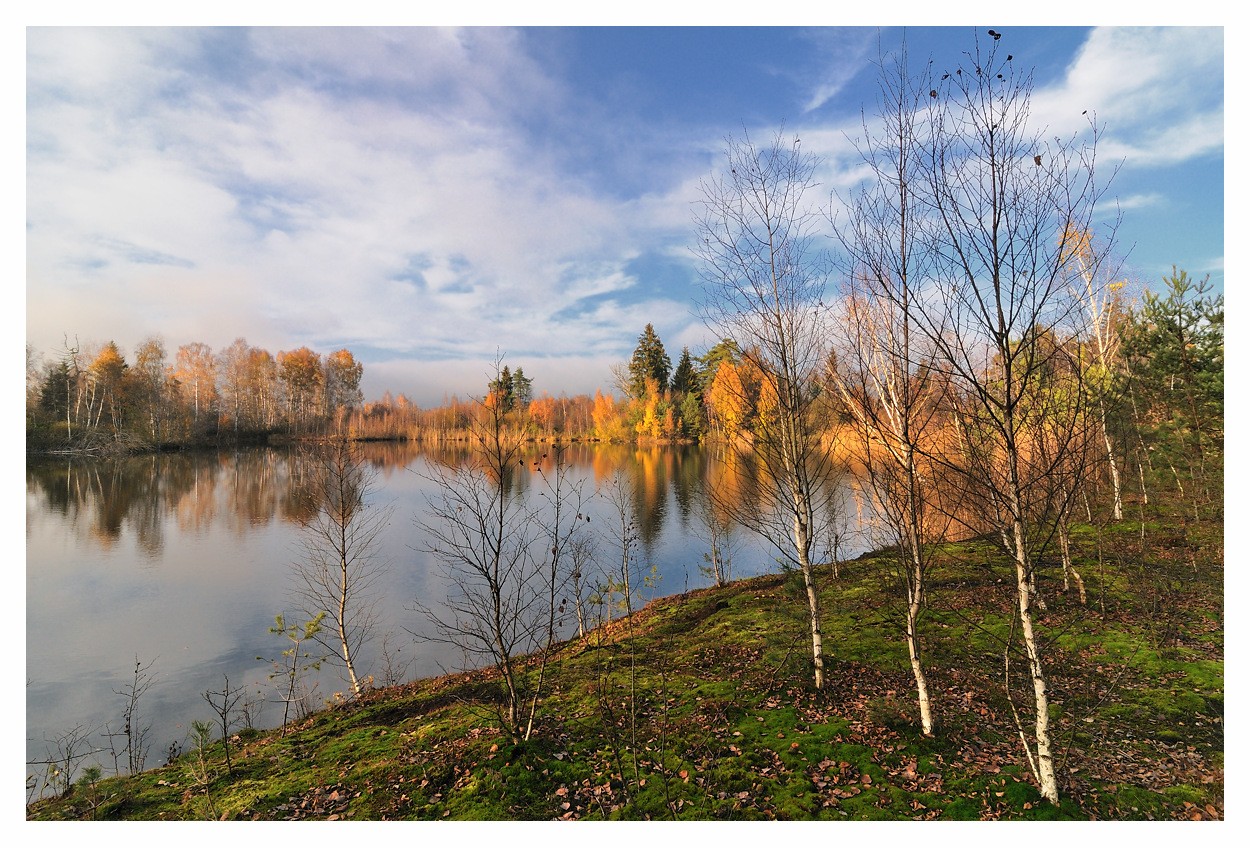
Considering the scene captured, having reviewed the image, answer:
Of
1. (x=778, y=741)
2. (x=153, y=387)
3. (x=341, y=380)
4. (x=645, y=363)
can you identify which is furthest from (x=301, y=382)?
(x=778, y=741)

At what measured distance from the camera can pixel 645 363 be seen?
5725cm

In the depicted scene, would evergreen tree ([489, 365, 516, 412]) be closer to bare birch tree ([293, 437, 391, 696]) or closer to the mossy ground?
the mossy ground

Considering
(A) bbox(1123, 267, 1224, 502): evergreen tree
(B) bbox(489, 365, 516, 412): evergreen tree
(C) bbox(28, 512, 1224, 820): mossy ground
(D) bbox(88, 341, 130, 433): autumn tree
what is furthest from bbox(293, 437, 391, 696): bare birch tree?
(D) bbox(88, 341, 130, 433): autumn tree

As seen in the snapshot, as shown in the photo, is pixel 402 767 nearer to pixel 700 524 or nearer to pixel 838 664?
pixel 838 664

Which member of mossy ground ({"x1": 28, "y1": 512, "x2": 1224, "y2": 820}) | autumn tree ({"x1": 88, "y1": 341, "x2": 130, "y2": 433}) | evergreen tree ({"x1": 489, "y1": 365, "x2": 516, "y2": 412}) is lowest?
mossy ground ({"x1": 28, "y1": 512, "x2": 1224, "y2": 820})

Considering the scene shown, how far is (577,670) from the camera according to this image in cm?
778

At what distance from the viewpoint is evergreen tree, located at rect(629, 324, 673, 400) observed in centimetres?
5603

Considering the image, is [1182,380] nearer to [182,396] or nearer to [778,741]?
[778,741]

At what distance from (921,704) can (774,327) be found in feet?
14.4

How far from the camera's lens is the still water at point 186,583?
29.5 feet

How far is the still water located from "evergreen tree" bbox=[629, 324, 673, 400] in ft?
96.0

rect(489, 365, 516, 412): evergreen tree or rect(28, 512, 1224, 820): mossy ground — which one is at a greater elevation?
rect(489, 365, 516, 412): evergreen tree

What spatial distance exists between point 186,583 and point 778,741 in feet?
55.2

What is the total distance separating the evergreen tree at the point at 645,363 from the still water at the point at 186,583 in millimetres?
29263
